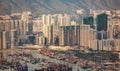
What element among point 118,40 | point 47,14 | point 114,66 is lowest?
point 114,66

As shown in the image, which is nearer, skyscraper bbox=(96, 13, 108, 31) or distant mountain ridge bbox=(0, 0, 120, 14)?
distant mountain ridge bbox=(0, 0, 120, 14)

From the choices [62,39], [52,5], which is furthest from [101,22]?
[52,5]

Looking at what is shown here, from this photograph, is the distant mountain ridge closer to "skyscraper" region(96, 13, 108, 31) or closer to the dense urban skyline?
the dense urban skyline

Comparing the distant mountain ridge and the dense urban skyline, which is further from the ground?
the distant mountain ridge

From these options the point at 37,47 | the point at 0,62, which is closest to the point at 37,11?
the point at 37,47

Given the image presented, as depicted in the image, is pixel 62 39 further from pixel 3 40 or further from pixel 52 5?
pixel 3 40

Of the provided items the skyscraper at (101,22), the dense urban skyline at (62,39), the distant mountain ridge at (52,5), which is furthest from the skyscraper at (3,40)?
the skyscraper at (101,22)

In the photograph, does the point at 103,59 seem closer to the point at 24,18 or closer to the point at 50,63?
the point at 50,63

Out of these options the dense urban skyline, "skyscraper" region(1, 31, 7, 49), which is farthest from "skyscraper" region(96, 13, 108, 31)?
"skyscraper" region(1, 31, 7, 49)
